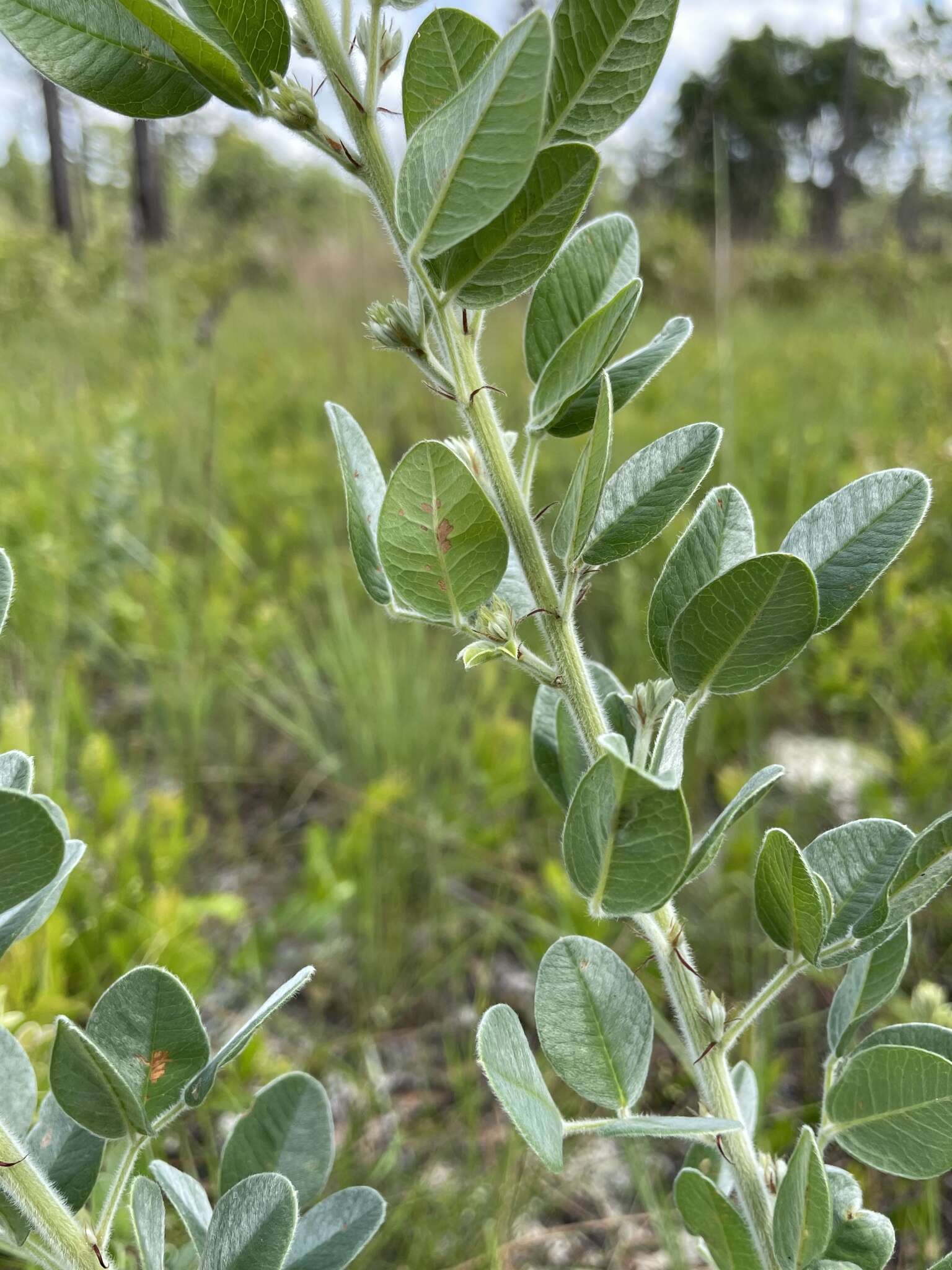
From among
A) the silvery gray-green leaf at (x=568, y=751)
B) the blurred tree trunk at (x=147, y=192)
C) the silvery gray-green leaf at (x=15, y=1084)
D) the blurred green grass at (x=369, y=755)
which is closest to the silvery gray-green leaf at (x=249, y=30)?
the silvery gray-green leaf at (x=568, y=751)

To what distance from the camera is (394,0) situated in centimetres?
39

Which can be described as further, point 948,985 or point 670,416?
point 670,416

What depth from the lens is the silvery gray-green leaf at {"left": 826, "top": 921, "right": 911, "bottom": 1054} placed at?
0.48 m

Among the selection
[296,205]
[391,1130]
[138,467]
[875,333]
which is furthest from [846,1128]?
[296,205]

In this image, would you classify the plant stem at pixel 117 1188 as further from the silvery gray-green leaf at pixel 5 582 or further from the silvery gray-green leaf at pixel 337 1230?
the silvery gray-green leaf at pixel 5 582

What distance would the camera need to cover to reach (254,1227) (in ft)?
1.21

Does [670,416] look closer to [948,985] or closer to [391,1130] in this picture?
[948,985]

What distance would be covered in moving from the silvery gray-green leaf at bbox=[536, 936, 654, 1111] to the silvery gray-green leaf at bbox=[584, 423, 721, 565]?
193 mm

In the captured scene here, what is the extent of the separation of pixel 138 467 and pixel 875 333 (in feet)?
13.2

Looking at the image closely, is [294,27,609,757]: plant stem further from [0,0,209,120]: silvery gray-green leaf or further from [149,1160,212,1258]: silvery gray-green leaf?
[149,1160,212,1258]: silvery gray-green leaf

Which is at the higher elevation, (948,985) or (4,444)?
(4,444)

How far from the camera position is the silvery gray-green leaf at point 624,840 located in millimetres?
324

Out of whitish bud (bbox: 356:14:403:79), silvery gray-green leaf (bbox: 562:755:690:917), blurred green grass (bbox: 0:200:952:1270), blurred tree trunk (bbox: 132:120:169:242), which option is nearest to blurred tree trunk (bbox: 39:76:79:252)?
blurred tree trunk (bbox: 132:120:169:242)

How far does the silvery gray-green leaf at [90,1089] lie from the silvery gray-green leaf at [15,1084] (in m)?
0.04
